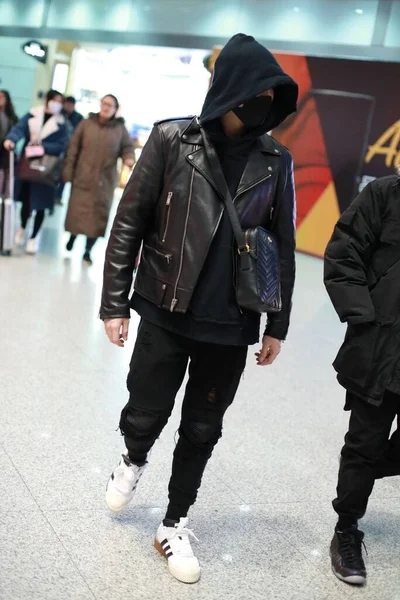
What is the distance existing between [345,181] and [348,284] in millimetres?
9346

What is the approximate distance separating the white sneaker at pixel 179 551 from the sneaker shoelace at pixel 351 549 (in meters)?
0.54

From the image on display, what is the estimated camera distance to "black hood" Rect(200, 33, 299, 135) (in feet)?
7.80

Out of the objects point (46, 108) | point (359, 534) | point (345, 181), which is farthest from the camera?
point (345, 181)

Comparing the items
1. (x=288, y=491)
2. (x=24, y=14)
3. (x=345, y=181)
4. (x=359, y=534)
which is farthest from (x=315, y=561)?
(x=24, y=14)

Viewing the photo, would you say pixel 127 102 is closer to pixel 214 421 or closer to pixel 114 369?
pixel 114 369

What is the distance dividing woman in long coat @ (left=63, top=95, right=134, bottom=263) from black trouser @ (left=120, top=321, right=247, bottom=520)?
5.70m

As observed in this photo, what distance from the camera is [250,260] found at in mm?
2434

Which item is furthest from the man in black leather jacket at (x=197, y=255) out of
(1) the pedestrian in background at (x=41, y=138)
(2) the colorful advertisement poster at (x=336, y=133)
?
(2) the colorful advertisement poster at (x=336, y=133)

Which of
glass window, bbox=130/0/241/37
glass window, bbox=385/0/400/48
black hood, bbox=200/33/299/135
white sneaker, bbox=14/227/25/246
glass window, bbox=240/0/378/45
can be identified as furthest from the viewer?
glass window, bbox=130/0/241/37

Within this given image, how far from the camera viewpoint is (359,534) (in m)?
2.91

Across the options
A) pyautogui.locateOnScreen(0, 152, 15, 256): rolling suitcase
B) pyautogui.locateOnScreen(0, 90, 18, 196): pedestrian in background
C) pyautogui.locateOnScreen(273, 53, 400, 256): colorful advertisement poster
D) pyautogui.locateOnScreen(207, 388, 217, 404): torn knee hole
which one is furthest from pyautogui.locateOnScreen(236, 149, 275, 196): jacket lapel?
pyautogui.locateOnScreen(273, 53, 400, 256): colorful advertisement poster

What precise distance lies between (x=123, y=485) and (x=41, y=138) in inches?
235

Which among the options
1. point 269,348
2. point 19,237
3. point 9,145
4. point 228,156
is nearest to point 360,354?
point 269,348

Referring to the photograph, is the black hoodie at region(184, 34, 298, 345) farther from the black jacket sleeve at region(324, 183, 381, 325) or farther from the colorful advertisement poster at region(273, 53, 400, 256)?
the colorful advertisement poster at region(273, 53, 400, 256)
